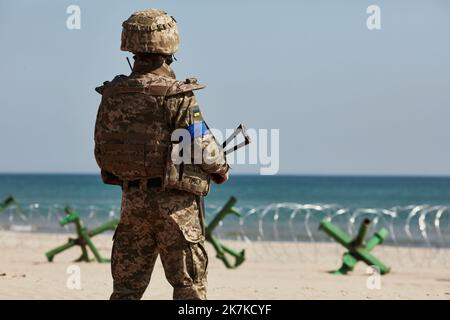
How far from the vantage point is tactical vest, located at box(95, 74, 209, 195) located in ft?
22.9

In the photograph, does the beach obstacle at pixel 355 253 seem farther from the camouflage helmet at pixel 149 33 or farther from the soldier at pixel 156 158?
the camouflage helmet at pixel 149 33

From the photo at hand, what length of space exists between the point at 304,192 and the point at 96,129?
244ft

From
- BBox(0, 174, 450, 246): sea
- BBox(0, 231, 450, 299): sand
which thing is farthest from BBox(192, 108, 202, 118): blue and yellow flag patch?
BBox(0, 174, 450, 246): sea

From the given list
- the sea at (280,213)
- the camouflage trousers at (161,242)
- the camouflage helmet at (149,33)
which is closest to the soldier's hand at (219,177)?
the camouflage trousers at (161,242)

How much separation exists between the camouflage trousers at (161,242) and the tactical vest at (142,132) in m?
0.13

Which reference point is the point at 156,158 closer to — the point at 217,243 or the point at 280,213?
the point at 217,243

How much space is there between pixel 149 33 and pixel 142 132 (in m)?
0.66

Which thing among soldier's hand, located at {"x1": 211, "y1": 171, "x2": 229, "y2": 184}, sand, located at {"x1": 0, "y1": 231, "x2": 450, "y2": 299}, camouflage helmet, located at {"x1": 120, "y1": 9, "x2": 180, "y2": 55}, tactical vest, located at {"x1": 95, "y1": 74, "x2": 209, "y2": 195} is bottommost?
sand, located at {"x1": 0, "y1": 231, "x2": 450, "y2": 299}

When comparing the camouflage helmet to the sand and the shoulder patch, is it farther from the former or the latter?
the sand

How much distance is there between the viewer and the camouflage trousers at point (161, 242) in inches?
277

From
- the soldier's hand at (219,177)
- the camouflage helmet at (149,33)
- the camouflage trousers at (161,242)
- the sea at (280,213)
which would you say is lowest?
the sea at (280,213)

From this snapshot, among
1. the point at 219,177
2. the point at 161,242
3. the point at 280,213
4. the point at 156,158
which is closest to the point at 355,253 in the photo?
the point at 219,177
